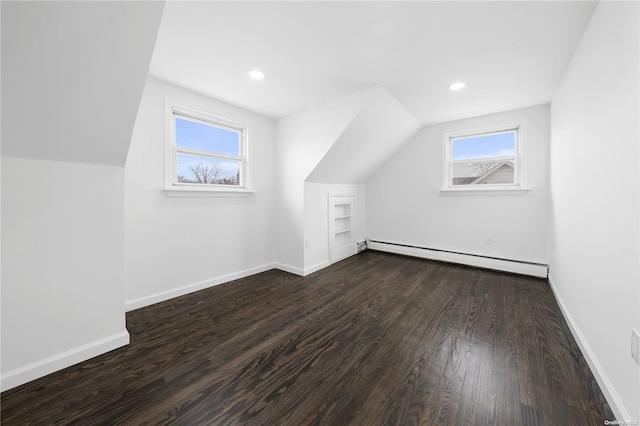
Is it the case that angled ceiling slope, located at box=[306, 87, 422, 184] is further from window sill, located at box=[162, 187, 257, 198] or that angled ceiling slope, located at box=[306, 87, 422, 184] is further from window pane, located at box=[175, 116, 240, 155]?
window pane, located at box=[175, 116, 240, 155]

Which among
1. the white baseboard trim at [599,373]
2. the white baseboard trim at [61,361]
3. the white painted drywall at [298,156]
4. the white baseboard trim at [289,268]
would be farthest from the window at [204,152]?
the white baseboard trim at [599,373]

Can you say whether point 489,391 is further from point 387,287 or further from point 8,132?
point 8,132

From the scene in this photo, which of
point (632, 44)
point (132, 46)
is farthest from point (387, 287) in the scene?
point (132, 46)

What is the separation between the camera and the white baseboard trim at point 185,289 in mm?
2277

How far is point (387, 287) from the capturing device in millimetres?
2822

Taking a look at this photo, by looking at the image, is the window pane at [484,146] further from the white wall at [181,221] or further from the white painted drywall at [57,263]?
the white painted drywall at [57,263]

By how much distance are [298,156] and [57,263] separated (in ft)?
8.04

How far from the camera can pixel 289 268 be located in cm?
339

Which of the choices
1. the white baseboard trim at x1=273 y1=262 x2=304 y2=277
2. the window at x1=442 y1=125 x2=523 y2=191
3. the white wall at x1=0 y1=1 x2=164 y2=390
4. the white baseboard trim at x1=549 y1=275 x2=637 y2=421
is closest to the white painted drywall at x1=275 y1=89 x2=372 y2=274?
the white baseboard trim at x1=273 y1=262 x2=304 y2=277

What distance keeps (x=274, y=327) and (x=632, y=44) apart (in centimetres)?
262

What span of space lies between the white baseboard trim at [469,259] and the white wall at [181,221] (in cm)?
234

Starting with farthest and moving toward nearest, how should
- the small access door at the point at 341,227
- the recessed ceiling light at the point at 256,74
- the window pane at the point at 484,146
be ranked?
the small access door at the point at 341,227, the window pane at the point at 484,146, the recessed ceiling light at the point at 256,74

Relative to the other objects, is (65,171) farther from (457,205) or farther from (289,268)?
(457,205)

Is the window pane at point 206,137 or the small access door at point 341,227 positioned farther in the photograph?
the small access door at point 341,227
